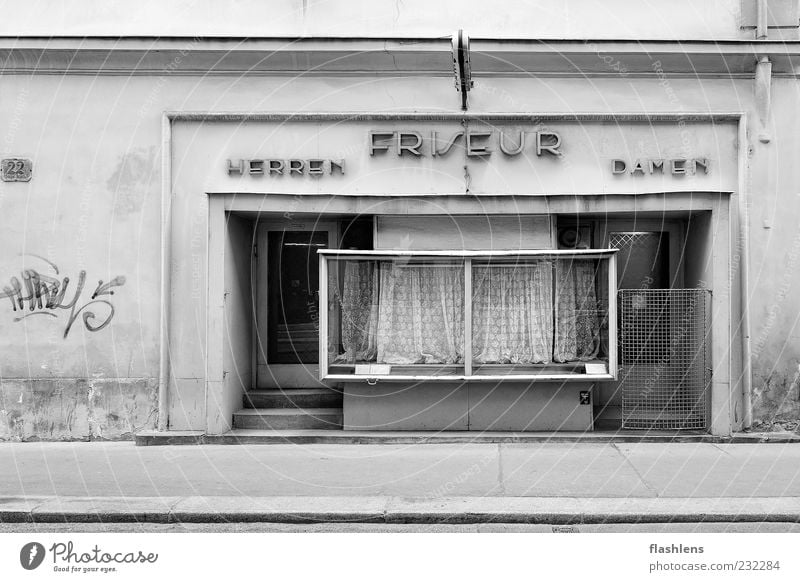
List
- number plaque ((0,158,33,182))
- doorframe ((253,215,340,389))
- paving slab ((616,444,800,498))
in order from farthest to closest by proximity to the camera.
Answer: doorframe ((253,215,340,389))
number plaque ((0,158,33,182))
paving slab ((616,444,800,498))

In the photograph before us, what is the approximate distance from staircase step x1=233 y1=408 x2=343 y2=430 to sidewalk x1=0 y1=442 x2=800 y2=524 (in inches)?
24.4

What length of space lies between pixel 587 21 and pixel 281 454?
6172mm

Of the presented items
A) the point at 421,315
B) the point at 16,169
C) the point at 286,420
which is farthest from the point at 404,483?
the point at 16,169

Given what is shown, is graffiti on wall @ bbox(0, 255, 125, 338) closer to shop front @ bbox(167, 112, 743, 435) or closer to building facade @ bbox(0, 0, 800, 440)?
building facade @ bbox(0, 0, 800, 440)

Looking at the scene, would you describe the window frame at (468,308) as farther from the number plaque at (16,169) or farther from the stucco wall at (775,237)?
the number plaque at (16,169)

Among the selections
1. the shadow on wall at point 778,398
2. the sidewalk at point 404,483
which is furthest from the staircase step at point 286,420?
the shadow on wall at point 778,398

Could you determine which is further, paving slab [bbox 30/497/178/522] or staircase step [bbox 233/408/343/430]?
staircase step [bbox 233/408/343/430]

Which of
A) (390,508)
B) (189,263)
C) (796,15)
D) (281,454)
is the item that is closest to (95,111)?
(189,263)

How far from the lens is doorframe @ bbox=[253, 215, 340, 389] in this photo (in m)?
11.3

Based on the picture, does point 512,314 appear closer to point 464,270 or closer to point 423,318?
point 464,270

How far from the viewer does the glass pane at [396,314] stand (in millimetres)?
10586

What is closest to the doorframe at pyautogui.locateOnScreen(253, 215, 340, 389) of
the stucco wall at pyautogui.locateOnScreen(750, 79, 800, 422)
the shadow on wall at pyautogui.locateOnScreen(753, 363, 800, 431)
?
the stucco wall at pyautogui.locateOnScreen(750, 79, 800, 422)

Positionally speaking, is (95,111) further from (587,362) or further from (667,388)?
(667,388)

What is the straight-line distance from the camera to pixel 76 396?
1038 cm
